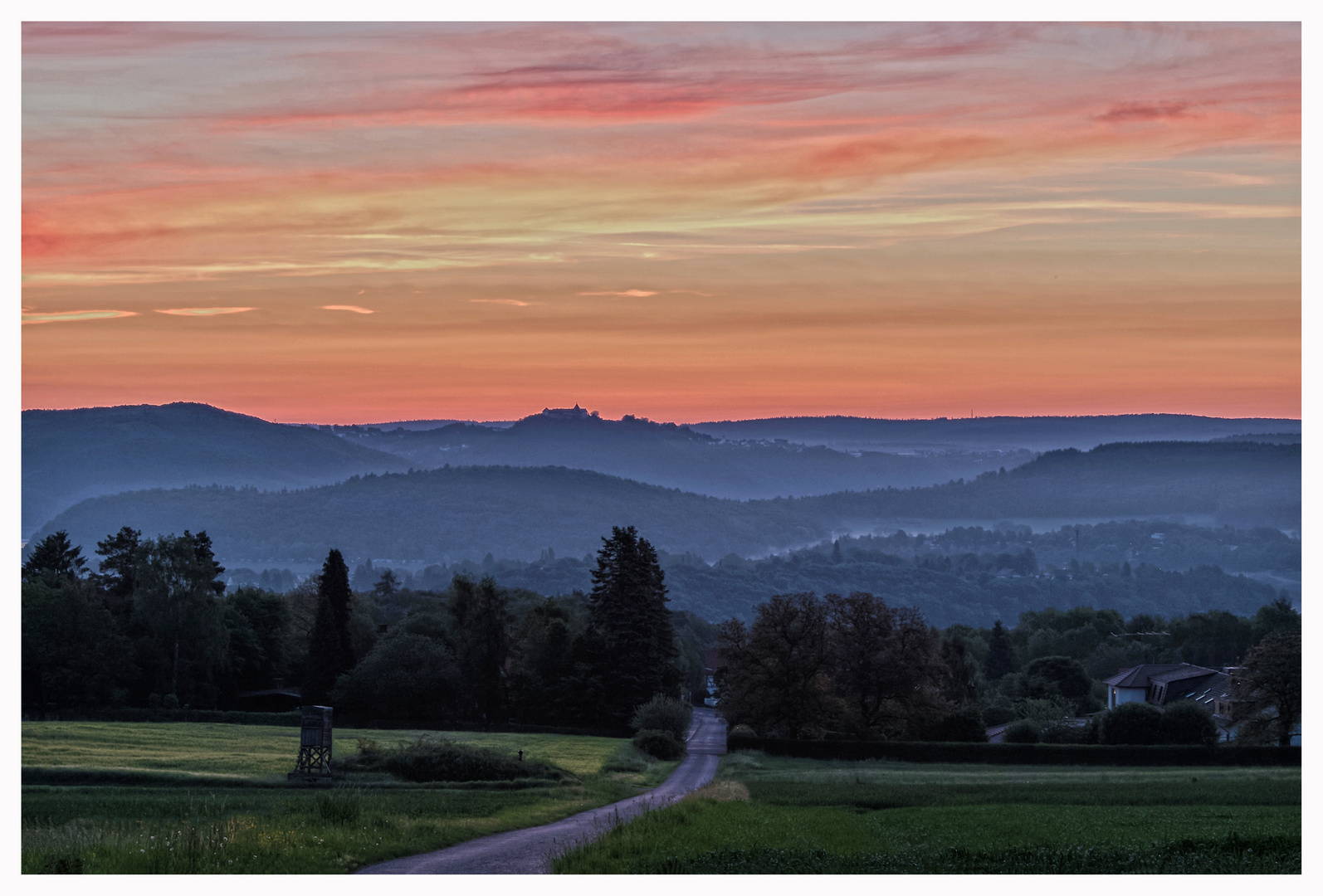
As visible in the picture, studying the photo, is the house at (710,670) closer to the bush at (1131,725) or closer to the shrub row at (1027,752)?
the shrub row at (1027,752)

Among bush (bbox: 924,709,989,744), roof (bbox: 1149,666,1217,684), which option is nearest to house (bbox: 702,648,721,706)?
roof (bbox: 1149,666,1217,684)

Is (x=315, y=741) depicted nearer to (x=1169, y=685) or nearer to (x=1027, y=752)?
(x=1027, y=752)

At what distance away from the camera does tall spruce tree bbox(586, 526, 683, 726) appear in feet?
217

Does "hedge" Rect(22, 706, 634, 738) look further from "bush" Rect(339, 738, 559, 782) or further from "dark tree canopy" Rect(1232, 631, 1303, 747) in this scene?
"dark tree canopy" Rect(1232, 631, 1303, 747)

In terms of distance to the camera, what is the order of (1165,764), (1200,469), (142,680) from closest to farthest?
(1165,764) < (142,680) < (1200,469)

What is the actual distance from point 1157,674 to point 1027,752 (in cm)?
3424

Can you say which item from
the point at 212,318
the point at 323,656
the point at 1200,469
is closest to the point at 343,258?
the point at 212,318

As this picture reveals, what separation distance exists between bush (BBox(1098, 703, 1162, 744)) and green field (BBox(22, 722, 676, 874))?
22700 millimetres

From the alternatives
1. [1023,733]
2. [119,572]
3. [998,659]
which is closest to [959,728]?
[1023,733]

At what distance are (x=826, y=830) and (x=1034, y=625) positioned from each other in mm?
116329

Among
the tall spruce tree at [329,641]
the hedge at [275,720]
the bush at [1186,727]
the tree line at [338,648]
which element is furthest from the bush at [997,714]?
the tall spruce tree at [329,641]

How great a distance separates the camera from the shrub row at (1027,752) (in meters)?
46.3

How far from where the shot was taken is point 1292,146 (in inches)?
920

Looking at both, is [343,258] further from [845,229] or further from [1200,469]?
[1200,469]
